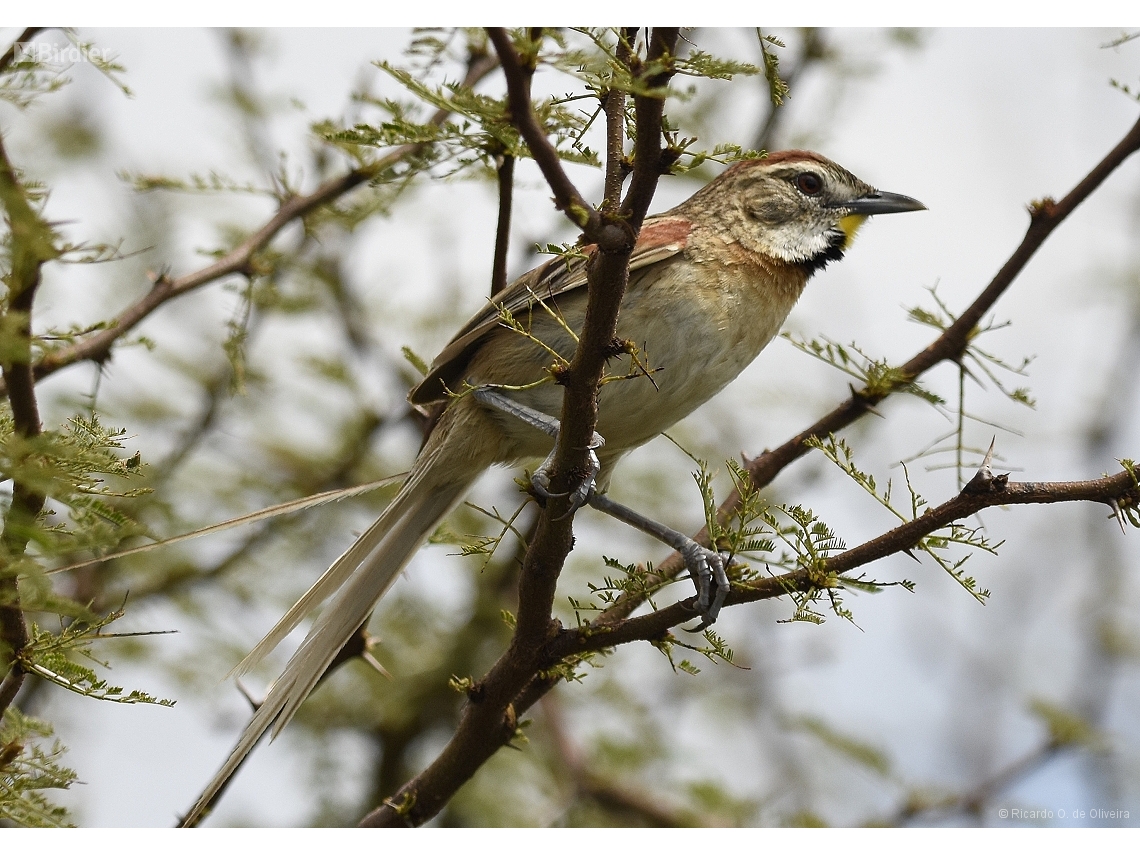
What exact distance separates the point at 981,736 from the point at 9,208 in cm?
894

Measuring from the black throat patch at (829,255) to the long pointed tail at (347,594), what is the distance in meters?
1.78

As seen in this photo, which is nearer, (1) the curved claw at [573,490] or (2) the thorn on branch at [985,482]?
(2) the thorn on branch at [985,482]

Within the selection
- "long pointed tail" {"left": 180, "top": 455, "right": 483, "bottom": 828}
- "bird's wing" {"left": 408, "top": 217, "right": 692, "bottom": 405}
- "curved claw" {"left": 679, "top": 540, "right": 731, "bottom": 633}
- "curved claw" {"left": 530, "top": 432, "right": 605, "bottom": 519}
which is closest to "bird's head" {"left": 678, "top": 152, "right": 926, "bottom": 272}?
"bird's wing" {"left": 408, "top": 217, "right": 692, "bottom": 405}

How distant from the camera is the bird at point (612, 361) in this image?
4500mm

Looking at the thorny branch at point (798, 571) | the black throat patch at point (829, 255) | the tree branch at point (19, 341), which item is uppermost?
the black throat patch at point (829, 255)

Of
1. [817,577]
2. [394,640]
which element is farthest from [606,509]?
[394,640]

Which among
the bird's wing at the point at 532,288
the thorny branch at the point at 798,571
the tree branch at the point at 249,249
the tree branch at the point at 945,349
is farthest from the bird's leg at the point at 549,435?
the tree branch at the point at 249,249

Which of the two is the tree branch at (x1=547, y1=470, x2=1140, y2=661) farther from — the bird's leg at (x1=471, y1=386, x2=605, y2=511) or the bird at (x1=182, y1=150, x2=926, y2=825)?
the bird at (x1=182, y1=150, x2=926, y2=825)

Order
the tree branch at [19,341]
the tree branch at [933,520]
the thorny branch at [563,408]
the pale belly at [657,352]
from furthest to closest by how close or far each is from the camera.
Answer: the pale belly at [657,352], the tree branch at [933,520], the thorny branch at [563,408], the tree branch at [19,341]

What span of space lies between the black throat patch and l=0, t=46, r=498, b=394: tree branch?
1.68m

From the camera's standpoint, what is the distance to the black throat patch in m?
5.39

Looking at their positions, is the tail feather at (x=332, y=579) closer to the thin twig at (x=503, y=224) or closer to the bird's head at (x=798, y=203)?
the thin twig at (x=503, y=224)

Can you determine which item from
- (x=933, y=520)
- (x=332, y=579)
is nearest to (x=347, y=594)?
(x=332, y=579)

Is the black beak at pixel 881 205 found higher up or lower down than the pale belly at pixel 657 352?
higher up
